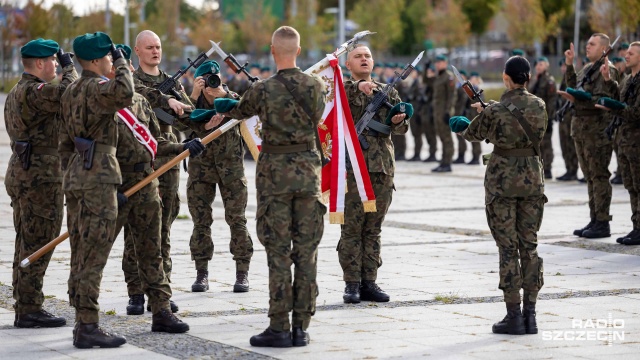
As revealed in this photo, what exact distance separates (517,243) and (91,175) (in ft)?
9.97

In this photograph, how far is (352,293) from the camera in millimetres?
9625

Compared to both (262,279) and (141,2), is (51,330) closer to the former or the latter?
(262,279)

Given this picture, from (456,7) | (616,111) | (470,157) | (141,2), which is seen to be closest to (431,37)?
(456,7)

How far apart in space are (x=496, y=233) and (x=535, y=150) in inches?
26.3

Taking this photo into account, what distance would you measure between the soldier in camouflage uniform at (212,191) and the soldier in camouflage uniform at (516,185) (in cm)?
254

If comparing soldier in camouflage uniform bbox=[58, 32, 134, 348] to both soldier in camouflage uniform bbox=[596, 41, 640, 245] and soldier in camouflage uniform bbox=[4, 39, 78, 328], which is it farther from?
soldier in camouflage uniform bbox=[596, 41, 640, 245]

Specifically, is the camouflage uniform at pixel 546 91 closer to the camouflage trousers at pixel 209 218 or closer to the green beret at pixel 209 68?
the camouflage trousers at pixel 209 218

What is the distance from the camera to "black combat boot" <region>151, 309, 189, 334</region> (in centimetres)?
834

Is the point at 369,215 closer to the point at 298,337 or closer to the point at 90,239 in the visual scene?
the point at 298,337

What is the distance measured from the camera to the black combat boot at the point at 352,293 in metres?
9.60

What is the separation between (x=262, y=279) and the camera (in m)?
10.8

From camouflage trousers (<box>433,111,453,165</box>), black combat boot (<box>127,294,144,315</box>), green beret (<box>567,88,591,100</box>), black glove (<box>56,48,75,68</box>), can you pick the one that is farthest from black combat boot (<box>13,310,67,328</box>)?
camouflage trousers (<box>433,111,453,165</box>)

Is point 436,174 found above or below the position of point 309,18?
below

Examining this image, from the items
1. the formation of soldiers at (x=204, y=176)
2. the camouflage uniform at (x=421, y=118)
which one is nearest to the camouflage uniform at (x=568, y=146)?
the camouflage uniform at (x=421, y=118)
